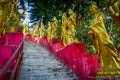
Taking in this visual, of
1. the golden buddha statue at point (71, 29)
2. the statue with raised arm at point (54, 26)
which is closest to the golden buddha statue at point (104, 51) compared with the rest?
the golden buddha statue at point (71, 29)

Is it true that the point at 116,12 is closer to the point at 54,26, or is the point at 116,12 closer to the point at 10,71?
the point at 10,71

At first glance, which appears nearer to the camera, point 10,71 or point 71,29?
point 10,71

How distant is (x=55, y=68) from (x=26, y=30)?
18.9m

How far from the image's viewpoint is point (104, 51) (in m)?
7.34

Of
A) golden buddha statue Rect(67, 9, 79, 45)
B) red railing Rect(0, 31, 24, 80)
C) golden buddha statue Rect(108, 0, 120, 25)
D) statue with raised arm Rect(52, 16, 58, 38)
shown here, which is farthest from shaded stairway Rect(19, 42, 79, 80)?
statue with raised arm Rect(52, 16, 58, 38)

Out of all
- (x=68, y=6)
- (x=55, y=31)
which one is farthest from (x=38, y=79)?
(x=55, y=31)

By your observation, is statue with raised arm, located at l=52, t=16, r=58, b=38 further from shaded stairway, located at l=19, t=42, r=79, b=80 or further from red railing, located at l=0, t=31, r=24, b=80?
red railing, located at l=0, t=31, r=24, b=80

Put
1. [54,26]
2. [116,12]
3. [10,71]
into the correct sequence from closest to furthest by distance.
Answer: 1. [116,12]
2. [10,71]
3. [54,26]

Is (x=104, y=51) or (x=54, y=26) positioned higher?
(x=54, y=26)

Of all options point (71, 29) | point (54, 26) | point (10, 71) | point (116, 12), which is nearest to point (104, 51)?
point (116, 12)

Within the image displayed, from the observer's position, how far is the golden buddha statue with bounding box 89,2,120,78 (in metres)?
6.93

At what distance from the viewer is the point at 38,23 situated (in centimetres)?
2797

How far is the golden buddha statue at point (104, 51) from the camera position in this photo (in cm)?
693

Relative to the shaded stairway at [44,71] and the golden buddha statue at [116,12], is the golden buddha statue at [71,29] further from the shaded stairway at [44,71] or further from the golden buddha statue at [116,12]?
the golden buddha statue at [116,12]
